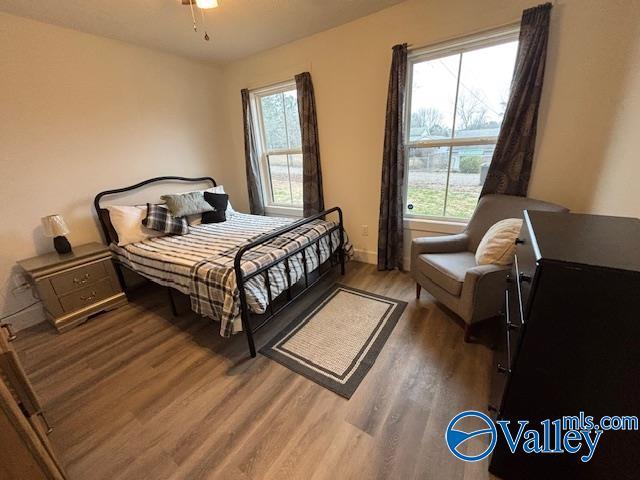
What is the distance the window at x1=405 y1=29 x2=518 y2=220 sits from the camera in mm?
2143

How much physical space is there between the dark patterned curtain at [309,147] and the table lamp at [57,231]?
7.57ft

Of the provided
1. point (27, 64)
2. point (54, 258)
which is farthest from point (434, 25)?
point (54, 258)

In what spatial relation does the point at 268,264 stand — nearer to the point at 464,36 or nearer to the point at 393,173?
the point at 393,173

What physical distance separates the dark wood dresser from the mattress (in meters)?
1.43

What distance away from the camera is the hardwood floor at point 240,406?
119cm

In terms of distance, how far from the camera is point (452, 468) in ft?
3.70

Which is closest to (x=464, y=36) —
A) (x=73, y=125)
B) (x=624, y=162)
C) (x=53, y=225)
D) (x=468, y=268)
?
(x=624, y=162)

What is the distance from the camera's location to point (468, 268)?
1.88 metres

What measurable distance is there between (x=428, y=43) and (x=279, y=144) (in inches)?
79.5

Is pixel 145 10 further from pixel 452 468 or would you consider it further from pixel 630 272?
pixel 452 468

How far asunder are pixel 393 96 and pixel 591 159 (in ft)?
5.17

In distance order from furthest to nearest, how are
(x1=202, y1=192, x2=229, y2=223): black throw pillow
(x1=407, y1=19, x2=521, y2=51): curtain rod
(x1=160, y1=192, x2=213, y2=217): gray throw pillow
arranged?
1. (x1=202, y1=192, x2=229, y2=223): black throw pillow
2. (x1=160, y1=192, x2=213, y2=217): gray throw pillow
3. (x1=407, y1=19, x2=521, y2=51): curtain rod

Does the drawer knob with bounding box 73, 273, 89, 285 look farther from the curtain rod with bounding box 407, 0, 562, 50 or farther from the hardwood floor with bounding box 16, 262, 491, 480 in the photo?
the curtain rod with bounding box 407, 0, 562, 50

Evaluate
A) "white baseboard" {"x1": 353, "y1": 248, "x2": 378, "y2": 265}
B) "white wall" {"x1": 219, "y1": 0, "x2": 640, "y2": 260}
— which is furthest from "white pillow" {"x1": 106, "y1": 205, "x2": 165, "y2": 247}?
"white baseboard" {"x1": 353, "y1": 248, "x2": 378, "y2": 265}
